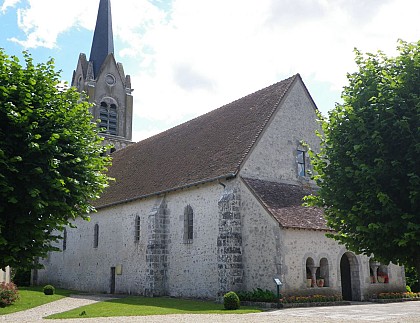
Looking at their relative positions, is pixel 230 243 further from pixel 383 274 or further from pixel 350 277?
pixel 383 274

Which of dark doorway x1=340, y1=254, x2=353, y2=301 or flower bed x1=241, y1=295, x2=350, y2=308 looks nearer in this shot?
flower bed x1=241, y1=295, x2=350, y2=308

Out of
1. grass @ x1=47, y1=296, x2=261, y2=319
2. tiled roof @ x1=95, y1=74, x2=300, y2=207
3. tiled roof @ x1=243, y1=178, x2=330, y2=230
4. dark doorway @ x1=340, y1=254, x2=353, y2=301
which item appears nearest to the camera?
grass @ x1=47, y1=296, x2=261, y2=319

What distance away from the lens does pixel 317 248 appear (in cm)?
2011

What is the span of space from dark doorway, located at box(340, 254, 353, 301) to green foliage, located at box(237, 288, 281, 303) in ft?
16.3

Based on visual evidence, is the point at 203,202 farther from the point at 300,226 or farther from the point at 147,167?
the point at 147,167

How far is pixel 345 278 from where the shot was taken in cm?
2208

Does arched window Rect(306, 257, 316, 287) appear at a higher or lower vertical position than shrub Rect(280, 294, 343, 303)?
higher

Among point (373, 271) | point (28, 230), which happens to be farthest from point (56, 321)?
point (373, 271)

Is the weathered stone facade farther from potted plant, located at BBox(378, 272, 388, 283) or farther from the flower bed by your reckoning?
the flower bed

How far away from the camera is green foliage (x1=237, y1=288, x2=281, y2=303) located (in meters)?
18.4

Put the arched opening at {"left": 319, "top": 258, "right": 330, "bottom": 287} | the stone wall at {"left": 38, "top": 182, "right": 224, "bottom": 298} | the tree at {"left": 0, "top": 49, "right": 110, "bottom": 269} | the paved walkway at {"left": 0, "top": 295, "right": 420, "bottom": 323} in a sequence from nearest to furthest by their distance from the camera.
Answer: the tree at {"left": 0, "top": 49, "right": 110, "bottom": 269} → the paved walkway at {"left": 0, "top": 295, "right": 420, "bottom": 323} → the arched opening at {"left": 319, "top": 258, "right": 330, "bottom": 287} → the stone wall at {"left": 38, "top": 182, "right": 224, "bottom": 298}

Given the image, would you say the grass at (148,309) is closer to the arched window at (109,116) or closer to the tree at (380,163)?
the tree at (380,163)

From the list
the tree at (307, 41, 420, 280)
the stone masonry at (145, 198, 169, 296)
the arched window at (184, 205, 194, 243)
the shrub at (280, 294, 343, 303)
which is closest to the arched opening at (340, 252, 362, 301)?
the shrub at (280, 294, 343, 303)

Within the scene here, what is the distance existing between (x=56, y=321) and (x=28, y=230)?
4.37m
